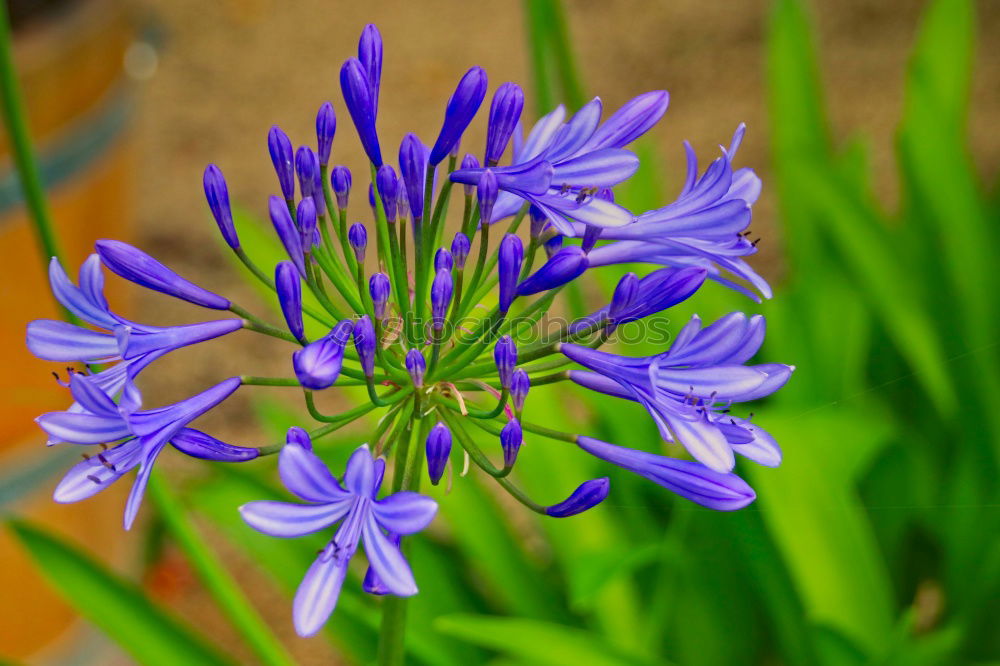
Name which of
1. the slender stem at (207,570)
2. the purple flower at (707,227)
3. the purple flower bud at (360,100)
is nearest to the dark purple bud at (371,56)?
the purple flower bud at (360,100)

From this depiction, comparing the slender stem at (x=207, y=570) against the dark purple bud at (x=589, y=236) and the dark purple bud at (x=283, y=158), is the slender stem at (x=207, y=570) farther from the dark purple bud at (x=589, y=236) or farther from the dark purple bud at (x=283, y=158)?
the dark purple bud at (x=589, y=236)

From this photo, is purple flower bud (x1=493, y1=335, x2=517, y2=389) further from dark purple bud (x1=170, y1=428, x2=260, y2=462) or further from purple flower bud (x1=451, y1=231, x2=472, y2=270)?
dark purple bud (x1=170, y1=428, x2=260, y2=462)

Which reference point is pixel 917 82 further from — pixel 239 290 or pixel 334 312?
pixel 239 290

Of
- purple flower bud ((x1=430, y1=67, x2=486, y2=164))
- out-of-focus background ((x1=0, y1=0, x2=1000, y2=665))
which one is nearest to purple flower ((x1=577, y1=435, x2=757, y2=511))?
purple flower bud ((x1=430, y1=67, x2=486, y2=164))

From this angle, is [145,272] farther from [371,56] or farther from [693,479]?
[693,479]

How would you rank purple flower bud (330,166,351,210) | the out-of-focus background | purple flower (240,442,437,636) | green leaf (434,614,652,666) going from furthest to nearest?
Answer: the out-of-focus background < green leaf (434,614,652,666) < purple flower bud (330,166,351,210) < purple flower (240,442,437,636)

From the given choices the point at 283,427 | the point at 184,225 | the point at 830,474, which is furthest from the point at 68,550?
the point at 184,225
